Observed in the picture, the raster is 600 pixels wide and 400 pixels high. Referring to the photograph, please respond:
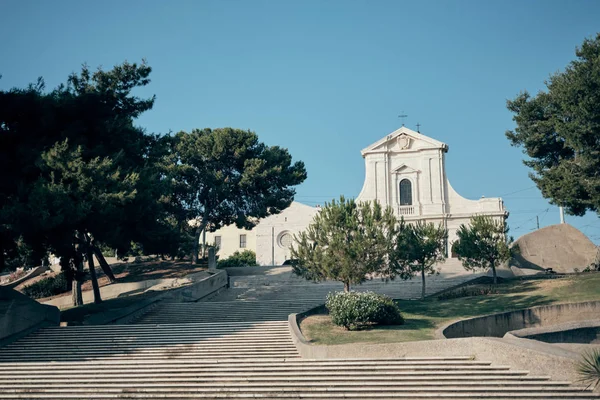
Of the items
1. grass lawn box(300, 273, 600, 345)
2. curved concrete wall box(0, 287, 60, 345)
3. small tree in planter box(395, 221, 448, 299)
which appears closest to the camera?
grass lawn box(300, 273, 600, 345)

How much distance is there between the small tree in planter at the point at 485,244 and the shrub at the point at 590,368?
17.2 meters

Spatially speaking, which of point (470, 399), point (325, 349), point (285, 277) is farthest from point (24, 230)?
point (285, 277)

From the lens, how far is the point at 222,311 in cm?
2647

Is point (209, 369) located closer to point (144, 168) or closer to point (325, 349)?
point (325, 349)

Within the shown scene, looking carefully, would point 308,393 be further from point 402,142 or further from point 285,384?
point 402,142

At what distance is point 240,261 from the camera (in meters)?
49.0

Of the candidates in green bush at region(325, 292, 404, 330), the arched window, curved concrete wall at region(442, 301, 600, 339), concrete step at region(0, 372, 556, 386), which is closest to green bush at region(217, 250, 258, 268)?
the arched window

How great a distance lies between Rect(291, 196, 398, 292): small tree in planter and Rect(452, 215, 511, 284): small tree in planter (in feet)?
20.0

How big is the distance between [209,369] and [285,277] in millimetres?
21803

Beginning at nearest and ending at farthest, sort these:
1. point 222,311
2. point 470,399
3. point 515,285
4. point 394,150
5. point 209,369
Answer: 1. point 470,399
2. point 209,369
3. point 222,311
4. point 515,285
5. point 394,150

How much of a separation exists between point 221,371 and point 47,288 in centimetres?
2549

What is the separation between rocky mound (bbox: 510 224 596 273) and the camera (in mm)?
36031

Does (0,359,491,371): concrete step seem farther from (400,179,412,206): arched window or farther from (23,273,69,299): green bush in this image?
(400,179,412,206): arched window

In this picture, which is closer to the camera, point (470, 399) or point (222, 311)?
point (470, 399)
